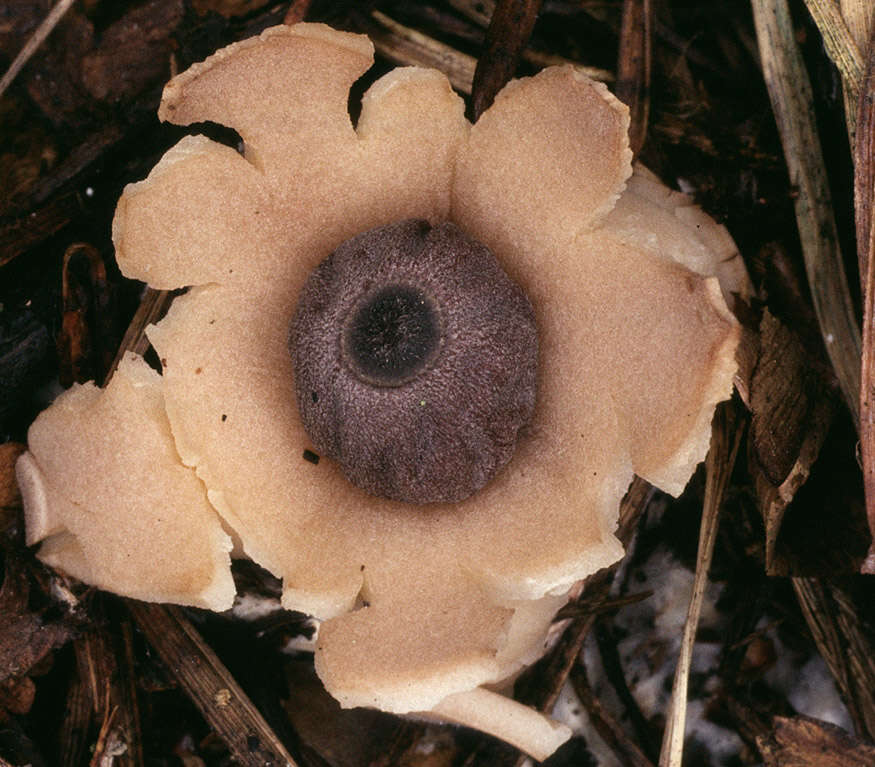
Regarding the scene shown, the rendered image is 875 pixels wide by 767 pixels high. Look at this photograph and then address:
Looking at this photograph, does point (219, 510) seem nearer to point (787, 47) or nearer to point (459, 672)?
point (459, 672)

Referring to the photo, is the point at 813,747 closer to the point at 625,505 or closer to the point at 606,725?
the point at 606,725

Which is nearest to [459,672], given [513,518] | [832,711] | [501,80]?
[513,518]

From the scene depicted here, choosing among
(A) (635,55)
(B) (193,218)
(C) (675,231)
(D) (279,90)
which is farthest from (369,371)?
(A) (635,55)

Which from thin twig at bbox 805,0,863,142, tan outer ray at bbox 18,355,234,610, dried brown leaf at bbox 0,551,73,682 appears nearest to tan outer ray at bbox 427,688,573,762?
tan outer ray at bbox 18,355,234,610

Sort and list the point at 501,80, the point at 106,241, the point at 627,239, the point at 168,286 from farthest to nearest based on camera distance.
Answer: the point at 106,241, the point at 501,80, the point at 168,286, the point at 627,239

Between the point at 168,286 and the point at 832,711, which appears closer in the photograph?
the point at 168,286

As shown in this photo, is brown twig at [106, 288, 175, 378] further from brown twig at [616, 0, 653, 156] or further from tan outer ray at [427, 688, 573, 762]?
brown twig at [616, 0, 653, 156]
